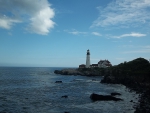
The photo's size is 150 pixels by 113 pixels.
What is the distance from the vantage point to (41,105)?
35.1m

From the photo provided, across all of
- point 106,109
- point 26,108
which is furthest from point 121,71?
point 26,108

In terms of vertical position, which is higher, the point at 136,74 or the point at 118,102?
the point at 136,74

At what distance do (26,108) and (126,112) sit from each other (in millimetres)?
17793

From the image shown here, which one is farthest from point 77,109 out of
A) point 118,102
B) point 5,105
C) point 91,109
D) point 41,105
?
point 5,105

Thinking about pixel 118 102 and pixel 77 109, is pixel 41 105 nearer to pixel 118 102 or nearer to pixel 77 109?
pixel 77 109

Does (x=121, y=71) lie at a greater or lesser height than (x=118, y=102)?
greater

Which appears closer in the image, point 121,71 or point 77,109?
point 77,109

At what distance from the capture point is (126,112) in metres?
30.2

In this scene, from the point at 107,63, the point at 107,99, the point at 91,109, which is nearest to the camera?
the point at 91,109

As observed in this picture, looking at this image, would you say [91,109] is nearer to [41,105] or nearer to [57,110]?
[57,110]

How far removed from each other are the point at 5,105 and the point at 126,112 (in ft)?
74.5

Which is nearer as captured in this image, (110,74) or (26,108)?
(26,108)

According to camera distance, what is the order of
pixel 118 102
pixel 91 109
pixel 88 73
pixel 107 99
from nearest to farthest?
pixel 91 109 < pixel 118 102 < pixel 107 99 < pixel 88 73

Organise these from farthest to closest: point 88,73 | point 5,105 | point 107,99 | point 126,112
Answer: point 88,73 < point 107,99 < point 5,105 < point 126,112
